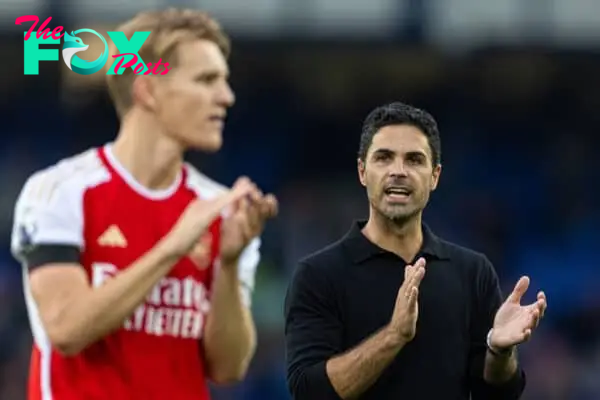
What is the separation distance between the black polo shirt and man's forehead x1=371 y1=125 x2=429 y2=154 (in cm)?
29

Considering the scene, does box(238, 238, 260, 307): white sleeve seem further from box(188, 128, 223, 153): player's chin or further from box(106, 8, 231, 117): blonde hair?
box(106, 8, 231, 117): blonde hair

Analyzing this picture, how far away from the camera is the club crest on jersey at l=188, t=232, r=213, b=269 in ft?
18.1

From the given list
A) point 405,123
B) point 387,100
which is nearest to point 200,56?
point 405,123

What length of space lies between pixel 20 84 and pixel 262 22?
139 inches

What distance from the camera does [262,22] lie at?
15211mm

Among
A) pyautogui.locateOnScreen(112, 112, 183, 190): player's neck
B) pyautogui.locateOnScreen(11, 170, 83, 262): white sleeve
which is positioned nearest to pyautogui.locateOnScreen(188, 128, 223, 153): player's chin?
pyautogui.locateOnScreen(112, 112, 183, 190): player's neck

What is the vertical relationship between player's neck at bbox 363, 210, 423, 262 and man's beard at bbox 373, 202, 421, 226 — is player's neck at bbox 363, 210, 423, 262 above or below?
below

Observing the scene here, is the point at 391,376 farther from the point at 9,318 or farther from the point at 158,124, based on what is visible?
the point at 9,318

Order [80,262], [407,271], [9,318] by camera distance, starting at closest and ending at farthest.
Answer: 1. [407,271]
2. [80,262]
3. [9,318]

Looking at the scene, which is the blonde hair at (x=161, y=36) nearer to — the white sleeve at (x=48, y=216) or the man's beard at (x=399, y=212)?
the white sleeve at (x=48, y=216)

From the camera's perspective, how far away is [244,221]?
17.2 feet

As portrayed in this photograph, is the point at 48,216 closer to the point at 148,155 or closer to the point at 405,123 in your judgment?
the point at 148,155

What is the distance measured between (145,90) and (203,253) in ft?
2.06

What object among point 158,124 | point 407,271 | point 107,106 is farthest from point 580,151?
point 407,271
